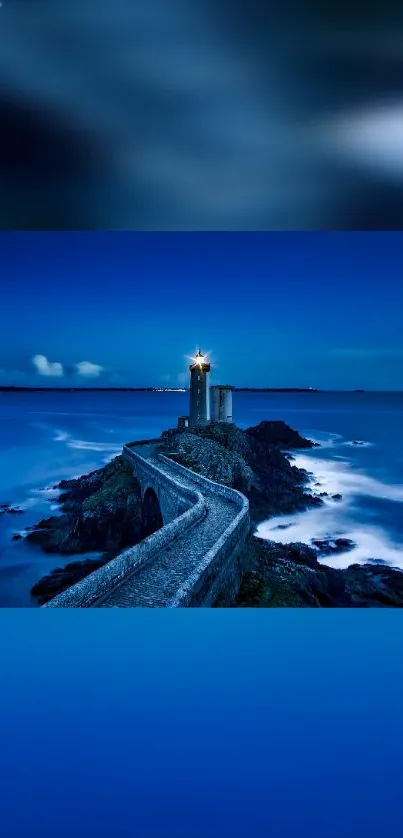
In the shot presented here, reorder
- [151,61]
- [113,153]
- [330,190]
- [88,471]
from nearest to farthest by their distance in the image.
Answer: [151,61]
[113,153]
[330,190]
[88,471]

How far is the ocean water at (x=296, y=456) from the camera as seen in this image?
628 centimetres

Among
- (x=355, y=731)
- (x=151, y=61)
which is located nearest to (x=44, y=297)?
(x=151, y=61)

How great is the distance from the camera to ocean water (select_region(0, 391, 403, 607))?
6281 millimetres

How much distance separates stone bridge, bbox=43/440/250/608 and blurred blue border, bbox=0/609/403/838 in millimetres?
773

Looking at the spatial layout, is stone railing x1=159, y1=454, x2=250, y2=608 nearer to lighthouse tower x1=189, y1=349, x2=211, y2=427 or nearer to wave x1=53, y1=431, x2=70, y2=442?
lighthouse tower x1=189, y1=349, x2=211, y2=427

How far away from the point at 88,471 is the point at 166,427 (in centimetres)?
183

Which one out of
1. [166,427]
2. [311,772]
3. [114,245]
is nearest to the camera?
[311,772]

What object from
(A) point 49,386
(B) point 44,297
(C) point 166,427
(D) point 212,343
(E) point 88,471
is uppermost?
(B) point 44,297

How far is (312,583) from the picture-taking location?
6227 mm

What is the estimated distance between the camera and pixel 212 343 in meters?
5.99

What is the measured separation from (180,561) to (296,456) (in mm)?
4967

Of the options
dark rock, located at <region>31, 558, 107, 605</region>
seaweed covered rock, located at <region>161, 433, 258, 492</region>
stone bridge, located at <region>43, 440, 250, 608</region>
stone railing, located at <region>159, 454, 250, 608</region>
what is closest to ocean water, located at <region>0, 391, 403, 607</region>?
dark rock, located at <region>31, 558, 107, 605</region>

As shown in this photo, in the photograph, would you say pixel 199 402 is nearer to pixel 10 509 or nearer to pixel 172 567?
pixel 10 509

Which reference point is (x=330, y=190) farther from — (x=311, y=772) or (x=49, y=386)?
(x=49, y=386)
